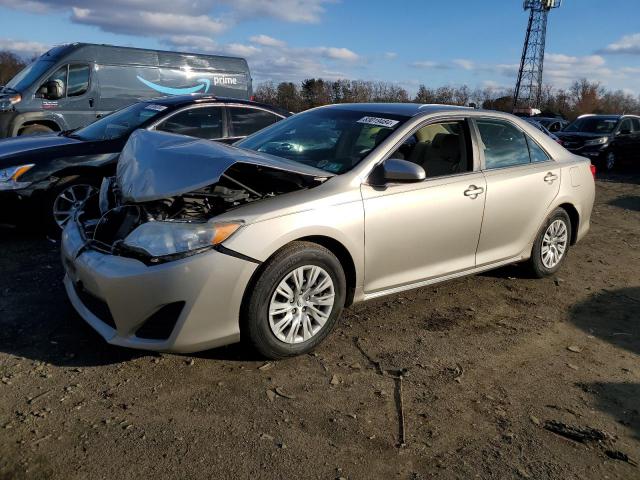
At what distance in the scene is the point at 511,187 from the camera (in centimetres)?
486

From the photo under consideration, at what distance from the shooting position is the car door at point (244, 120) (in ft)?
23.8

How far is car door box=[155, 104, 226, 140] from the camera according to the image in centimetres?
675

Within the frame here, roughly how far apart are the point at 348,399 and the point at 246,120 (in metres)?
4.91

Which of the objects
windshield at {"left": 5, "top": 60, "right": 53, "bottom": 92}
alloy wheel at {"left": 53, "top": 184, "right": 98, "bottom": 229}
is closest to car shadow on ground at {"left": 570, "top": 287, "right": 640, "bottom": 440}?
alloy wheel at {"left": 53, "top": 184, "right": 98, "bottom": 229}

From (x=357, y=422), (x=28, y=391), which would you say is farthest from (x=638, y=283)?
(x=28, y=391)

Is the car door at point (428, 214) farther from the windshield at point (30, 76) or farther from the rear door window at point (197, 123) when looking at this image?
the windshield at point (30, 76)

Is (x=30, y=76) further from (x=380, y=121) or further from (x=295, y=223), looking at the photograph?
(x=295, y=223)

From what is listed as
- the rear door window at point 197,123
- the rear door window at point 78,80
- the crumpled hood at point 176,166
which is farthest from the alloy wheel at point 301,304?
the rear door window at point 78,80

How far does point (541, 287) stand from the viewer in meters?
5.40

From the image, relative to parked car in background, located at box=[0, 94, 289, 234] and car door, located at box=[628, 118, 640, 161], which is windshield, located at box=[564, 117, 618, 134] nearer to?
car door, located at box=[628, 118, 640, 161]

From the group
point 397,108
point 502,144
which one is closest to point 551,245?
point 502,144

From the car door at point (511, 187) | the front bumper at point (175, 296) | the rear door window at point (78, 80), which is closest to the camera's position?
the front bumper at point (175, 296)

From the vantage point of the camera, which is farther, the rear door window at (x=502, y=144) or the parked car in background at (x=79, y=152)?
the parked car in background at (x=79, y=152)

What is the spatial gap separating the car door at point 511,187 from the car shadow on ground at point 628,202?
5.83m
